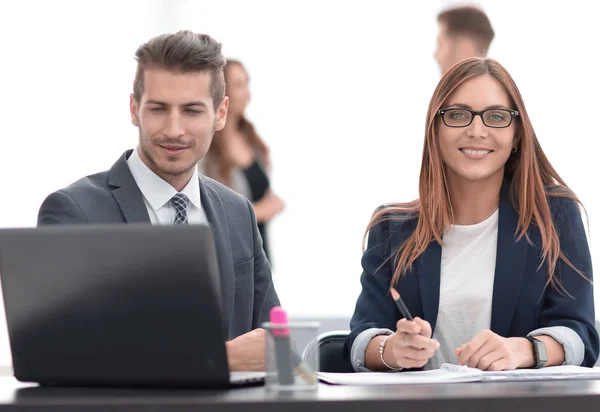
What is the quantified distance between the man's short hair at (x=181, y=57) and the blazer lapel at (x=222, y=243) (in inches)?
8.6

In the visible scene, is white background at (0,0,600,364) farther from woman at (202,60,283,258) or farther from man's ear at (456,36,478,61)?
man's ear at (456,36,478,61)

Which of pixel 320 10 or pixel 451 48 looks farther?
pixel 320 10

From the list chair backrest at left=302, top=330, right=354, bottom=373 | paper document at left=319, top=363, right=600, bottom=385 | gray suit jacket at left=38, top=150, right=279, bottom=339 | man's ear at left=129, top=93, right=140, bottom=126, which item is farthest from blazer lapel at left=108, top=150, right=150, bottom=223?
paper document at left=319, top=363, right=600, bottom=385

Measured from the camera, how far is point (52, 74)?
416 cm

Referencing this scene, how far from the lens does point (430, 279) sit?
202 cm

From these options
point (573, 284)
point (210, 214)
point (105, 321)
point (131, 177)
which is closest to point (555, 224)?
point (573, 284)

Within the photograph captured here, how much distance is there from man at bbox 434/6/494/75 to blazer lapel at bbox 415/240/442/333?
1114 millimetres

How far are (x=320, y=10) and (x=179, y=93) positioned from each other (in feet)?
7.57

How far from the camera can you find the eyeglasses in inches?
80.7

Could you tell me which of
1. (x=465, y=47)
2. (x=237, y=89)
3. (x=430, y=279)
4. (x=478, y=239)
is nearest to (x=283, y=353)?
(x=430, y=279)

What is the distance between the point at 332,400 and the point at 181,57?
106 centimetres

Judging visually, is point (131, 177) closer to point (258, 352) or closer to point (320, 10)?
point (258, 352)

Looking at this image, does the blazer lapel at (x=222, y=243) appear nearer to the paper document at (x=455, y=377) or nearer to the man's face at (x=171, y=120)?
the man's face at (x=171, y=120)

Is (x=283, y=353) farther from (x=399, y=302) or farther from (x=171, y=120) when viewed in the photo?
(x=171, y=120)
